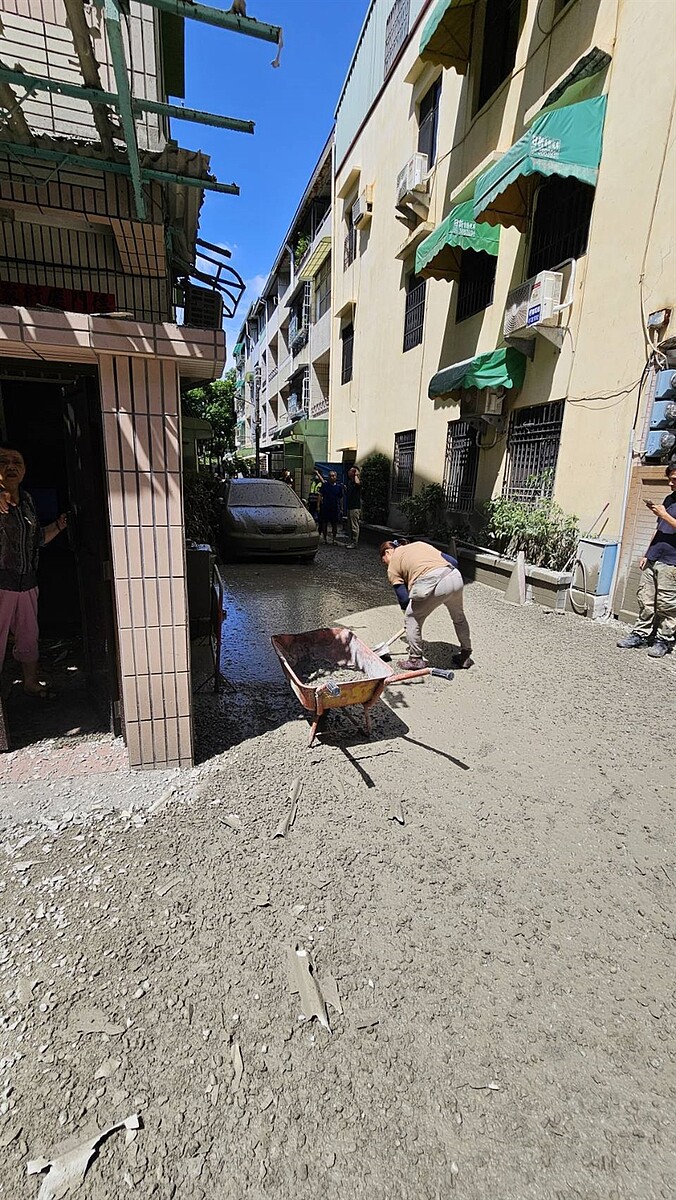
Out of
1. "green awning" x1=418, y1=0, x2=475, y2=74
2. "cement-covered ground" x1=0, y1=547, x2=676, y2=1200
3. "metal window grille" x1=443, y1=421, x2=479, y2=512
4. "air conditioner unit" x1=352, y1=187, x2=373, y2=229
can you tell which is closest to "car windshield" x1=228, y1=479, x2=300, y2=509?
"metal window grille" x1=443, y1=421, x2=479, y2=512

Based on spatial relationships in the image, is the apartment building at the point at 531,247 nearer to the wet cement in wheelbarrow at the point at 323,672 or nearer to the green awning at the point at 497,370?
the green awning at the point at 497,370

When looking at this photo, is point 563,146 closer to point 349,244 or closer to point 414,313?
point 414,313

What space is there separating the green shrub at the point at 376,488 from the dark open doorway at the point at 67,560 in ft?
36.8

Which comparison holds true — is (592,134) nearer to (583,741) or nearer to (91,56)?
(91,56)

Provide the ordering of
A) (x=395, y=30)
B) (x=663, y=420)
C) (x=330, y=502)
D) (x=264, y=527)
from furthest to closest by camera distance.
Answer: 1. (x=395, y=30)
2. (x=330, y=502)
3. (x=264, y=527)
4. (x=663, y=420)

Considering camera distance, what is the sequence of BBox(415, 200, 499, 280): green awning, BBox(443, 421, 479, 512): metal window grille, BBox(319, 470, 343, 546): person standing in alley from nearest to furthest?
BBox(415, 200, 499, 280): green awning, BBox(443, 421, 479, 512): metal window grille, BBox(319, 470, 343, 546): person standing in alley

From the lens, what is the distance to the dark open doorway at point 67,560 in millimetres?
3473

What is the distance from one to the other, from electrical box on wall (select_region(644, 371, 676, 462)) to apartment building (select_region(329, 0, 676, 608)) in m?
0.05

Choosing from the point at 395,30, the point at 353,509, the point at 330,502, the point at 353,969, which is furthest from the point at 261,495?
the point at 395,30

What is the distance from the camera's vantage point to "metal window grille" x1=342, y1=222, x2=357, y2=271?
19.0 metres

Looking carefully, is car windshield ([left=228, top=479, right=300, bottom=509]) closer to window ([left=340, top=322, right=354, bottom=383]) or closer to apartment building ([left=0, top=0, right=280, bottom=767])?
apartment building ([left=0, top=0, right=280, bottom=767])

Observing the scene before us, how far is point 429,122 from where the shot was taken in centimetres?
1274

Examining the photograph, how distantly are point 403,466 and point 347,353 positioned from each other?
27.2 ft

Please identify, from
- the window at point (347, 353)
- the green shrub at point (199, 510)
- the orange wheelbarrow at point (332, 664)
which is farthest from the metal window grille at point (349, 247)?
the orange wheelbarrow at point (332, 664)
